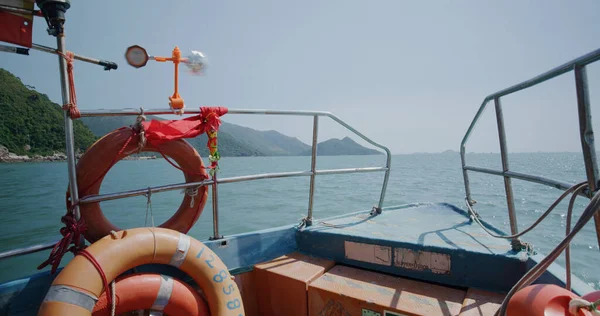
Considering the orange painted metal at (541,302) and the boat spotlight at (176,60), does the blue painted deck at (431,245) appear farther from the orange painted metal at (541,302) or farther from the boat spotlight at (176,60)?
the boat spotlight at (176,60)

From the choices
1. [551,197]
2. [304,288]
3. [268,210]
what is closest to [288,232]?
[304,288]

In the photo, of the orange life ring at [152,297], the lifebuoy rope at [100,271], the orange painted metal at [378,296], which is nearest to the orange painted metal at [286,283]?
the orange painted metal at [378,296]

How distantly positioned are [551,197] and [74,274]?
16.0 metres

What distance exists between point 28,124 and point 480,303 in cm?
7683

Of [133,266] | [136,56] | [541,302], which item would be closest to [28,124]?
[136,56]

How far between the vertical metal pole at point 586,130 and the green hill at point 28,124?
232 ft

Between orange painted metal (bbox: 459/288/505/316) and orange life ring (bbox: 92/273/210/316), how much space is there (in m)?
1.32

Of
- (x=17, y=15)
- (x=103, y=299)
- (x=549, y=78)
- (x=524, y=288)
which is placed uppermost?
(x=17, y=15)

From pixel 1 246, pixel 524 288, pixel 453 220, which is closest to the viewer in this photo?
pixel 524 288

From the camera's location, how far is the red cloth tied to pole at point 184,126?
1.82 metres

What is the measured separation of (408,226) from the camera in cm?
241

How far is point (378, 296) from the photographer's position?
1732 millimetres

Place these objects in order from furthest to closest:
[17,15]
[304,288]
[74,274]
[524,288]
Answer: [304,288], [17,15], [74,274], [524,288]

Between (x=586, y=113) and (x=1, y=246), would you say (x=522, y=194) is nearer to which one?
(x=586, y=113)
